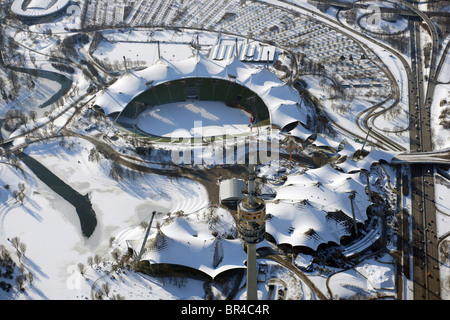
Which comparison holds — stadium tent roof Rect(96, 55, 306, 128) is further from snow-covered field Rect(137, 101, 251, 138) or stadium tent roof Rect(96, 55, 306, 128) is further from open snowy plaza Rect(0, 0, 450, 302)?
snow-covered field Rect(137, 101, 251, 138)

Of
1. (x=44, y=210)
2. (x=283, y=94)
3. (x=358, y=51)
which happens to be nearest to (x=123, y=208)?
(x=44, y=210)

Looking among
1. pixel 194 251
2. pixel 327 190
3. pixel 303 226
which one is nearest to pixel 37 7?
pixel 194 251

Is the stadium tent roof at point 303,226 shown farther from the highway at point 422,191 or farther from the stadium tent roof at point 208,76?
the stadium tent roof at point 208,76

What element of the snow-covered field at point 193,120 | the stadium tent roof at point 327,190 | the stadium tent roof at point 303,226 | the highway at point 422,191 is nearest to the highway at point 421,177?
the highway at point 422,191

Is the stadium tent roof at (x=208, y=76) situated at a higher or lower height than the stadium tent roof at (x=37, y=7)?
lower

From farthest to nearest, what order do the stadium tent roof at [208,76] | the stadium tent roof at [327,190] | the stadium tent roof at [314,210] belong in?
the stadium tent roof at [208,76], the stadium tent roof at [327,190], the stadium tent roof at [314,210]

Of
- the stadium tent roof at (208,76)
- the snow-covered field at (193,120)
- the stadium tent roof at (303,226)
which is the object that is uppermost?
the stadium tent roof at (208,76)

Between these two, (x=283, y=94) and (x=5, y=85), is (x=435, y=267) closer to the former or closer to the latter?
(x=283, y=94)
